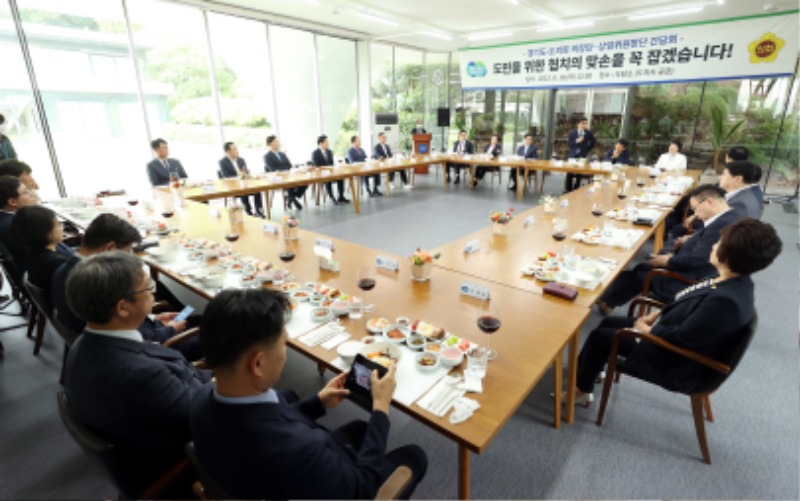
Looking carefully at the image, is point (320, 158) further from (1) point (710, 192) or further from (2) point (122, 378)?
(2) point (122, 378)

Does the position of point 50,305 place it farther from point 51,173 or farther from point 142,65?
point 142,65

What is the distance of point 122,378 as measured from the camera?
1256 mm

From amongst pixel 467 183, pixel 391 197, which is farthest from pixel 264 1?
pixel 467 183

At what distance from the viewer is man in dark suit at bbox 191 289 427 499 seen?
0.97 meters

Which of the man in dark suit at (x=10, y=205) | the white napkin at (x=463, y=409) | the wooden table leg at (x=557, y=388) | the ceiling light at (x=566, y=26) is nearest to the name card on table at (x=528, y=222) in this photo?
the wooden table leg at (x=557, y=388)

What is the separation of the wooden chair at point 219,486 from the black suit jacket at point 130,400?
0.19 m

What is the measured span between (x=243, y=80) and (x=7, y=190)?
6.43 metres

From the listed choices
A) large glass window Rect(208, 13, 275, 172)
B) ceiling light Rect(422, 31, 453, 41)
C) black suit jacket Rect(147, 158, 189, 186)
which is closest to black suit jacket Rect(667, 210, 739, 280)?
black suit jacket Rect(147, 158, 189, 186)

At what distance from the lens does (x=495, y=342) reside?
5.97ft

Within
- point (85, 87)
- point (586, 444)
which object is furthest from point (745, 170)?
point (85, 87)

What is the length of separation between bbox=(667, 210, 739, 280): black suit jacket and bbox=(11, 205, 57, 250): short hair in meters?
4.11

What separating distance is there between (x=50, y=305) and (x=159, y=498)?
1.64m

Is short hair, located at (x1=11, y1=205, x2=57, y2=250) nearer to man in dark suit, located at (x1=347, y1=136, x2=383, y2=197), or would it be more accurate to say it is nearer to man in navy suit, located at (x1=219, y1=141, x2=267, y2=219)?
man in navy suit, located at (x1=219, y1=141, x2=267, y2=219)

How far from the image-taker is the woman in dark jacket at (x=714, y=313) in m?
1.80
